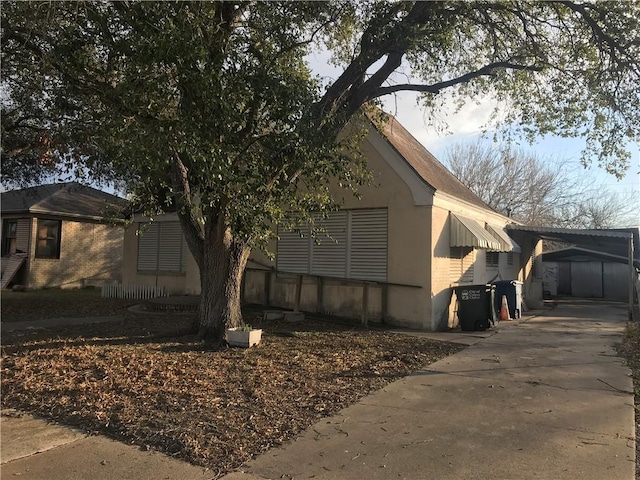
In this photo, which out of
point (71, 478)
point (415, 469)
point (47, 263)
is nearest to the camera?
point (71, 478)

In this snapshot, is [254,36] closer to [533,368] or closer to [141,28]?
[141,28]

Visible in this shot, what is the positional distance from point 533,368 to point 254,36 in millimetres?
7239

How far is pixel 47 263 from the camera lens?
2183 cm

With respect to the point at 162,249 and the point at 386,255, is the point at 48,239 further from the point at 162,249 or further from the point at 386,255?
the point at 386,255

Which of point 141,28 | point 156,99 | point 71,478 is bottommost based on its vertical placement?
point 71,478

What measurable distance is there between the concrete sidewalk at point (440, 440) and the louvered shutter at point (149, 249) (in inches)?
514

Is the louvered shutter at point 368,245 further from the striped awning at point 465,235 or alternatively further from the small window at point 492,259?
the small window at point 492,259

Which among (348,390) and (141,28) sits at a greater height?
(141,28)

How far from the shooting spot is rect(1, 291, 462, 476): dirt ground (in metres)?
4.62

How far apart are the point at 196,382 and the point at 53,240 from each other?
19.2 metres

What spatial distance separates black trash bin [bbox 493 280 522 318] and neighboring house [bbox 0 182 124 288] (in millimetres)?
14856

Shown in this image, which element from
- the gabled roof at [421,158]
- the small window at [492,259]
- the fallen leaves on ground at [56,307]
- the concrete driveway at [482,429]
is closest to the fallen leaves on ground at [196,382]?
the concrete driveway at [482,429]

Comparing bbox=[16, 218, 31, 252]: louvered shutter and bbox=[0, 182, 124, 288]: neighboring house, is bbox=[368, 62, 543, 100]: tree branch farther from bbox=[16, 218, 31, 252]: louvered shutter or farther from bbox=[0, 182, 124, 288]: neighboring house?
bbox=[16, 218, 31, 252]: louvered shutter

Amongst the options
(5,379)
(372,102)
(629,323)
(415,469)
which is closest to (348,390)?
(415,469)
